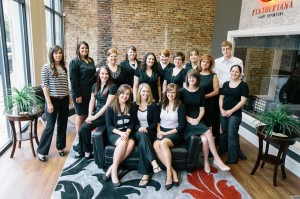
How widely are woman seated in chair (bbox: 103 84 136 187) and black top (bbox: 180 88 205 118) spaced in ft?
2.45

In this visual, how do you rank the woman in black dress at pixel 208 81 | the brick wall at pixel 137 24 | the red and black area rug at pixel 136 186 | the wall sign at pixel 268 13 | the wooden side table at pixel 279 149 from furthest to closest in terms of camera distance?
the brick wall at pixel 137 24 → the woman in black dress at pixel 208 81 → the wall sign at pixel 268 13 → the wooden side table at pixel 279 149 → the red and black area rug at pixel 136 186

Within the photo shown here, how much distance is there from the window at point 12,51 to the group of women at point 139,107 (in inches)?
34.5

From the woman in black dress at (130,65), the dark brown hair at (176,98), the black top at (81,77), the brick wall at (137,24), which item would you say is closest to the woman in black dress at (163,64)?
the woman in black dress at (130,65)

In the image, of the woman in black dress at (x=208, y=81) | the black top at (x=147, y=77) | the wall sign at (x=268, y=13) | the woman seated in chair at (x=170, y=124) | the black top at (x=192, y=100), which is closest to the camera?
the woman seated in chair at (x=170, y=124)

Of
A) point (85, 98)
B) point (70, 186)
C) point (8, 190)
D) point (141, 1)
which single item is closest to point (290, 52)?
point (85, 98)

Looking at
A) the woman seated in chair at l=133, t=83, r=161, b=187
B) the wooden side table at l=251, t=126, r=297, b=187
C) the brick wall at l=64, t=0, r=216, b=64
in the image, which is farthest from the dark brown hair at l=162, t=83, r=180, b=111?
the brick wall at l=64, t=0, r=216, b=64

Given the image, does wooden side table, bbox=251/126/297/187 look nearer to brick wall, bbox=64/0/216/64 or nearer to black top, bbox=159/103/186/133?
black top, bbox=159/103/186/133

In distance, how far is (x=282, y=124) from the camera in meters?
2.81

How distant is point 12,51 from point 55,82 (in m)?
1.42

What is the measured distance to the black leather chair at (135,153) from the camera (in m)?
2.92

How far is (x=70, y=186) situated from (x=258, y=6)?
4233 mm

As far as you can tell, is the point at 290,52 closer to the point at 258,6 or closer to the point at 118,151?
the point at 258,6

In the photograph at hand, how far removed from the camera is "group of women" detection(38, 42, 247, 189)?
2.87 meters

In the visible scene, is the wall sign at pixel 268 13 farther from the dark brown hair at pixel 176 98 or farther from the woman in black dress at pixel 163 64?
the dark brown hair at pixel 176 98
